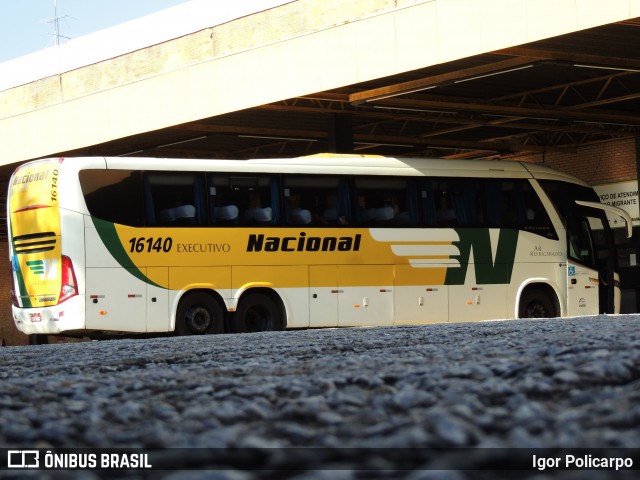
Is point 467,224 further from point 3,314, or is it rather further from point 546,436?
point 3,314

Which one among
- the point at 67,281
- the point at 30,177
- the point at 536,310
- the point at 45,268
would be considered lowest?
the point at 536,310

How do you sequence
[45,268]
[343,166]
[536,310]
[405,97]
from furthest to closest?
[405,97] < [536,310] < [343,166] < [45,268]

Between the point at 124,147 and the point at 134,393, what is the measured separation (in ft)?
83.6

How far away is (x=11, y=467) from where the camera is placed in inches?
119

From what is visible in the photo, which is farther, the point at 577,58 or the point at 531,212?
the point at 531,212

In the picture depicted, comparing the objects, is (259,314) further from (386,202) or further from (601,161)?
(601,161)

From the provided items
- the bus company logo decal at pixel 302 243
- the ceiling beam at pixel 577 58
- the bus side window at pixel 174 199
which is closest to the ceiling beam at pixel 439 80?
the ceiling beam at pixel 577 58

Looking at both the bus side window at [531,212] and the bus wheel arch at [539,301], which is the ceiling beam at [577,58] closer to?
the bus side window at [531,212]

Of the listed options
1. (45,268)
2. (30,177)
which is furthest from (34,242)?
(30,177)

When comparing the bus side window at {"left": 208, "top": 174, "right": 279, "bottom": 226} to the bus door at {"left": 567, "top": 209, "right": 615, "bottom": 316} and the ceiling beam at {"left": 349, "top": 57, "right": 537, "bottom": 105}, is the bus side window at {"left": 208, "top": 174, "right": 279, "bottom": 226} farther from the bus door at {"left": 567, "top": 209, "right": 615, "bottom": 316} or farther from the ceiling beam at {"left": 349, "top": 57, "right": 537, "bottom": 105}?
the bus door at {"left": 567, "top": 209, "right": 615, "bottom": 316}

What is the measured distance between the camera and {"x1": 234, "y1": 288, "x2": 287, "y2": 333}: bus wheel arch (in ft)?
63.9

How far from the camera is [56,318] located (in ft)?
60.9

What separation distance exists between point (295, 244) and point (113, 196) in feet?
10.4

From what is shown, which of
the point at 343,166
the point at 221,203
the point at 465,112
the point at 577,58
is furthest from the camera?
the point at 465,112
